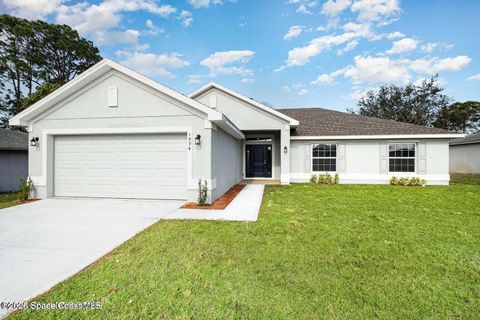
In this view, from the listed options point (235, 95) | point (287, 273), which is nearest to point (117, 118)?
point (235, 95)

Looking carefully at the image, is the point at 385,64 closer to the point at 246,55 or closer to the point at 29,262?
the point at 246,55

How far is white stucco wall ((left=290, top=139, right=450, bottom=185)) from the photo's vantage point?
40.5ft

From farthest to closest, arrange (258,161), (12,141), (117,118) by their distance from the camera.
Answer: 1. (258,161)
2. (12,141)
3. (117,118)

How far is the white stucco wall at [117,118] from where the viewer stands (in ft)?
24.3

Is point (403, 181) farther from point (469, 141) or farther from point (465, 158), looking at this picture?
point (465, 158)

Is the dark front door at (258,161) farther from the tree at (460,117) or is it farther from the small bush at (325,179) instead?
the tree at (460,117)

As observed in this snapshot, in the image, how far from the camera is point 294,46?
17.3 meters

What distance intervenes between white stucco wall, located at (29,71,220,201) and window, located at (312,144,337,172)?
26.3 ft

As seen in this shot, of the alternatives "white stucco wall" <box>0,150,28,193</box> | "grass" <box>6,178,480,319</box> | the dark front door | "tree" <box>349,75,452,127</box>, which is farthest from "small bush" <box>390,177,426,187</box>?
"tree" <box>349,75,452,127</box>

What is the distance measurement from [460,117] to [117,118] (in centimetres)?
4411

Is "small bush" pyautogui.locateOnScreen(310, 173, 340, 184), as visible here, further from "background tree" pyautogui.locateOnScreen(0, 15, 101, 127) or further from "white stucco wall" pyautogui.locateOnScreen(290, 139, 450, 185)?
"background tree" pyautogui.locateOnScreen(0, 15, 101, 127)

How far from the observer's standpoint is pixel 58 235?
4543 mm

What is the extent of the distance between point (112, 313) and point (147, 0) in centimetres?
1309

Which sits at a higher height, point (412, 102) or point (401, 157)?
point (412, 102)
